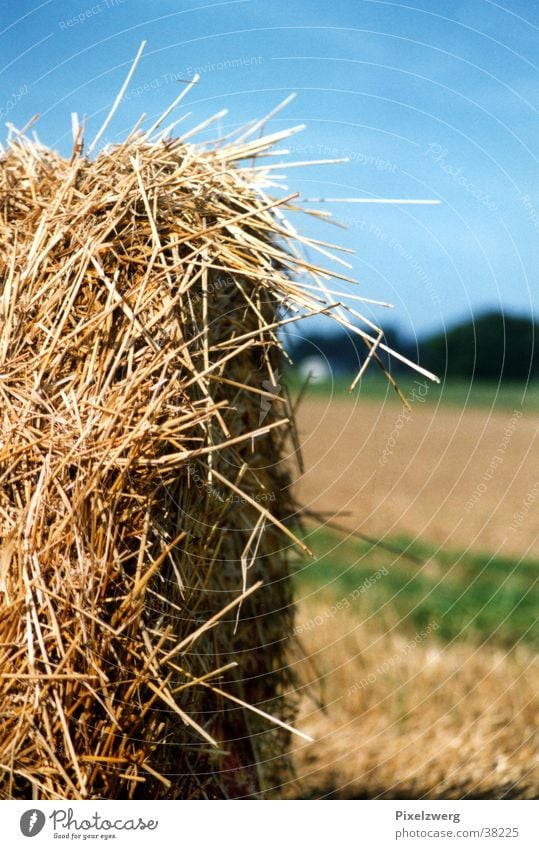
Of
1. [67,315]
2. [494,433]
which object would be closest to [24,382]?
[67,315]

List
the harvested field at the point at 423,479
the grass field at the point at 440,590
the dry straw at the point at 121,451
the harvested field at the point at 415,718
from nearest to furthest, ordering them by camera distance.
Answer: the dry straw at the point at 121,451
the harvested field at the point at 415,718
the grass field at the point at 440,590
the harvested field at the point at 423,479

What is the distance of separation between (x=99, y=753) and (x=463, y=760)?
6.87 feet

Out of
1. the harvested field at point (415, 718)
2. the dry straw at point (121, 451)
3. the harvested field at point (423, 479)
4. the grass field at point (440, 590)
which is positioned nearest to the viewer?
the dry straw at point (121, 451)

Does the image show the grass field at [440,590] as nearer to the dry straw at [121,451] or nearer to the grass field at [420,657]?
the grass field at [420,657]

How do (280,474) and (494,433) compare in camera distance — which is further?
(494,433)

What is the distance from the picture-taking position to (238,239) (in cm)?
247

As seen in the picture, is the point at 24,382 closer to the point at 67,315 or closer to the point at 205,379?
the point at 67,315

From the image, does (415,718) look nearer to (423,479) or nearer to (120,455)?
(120,455)
